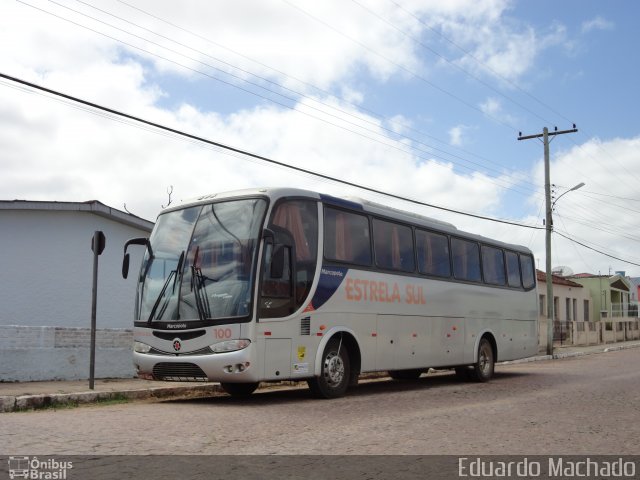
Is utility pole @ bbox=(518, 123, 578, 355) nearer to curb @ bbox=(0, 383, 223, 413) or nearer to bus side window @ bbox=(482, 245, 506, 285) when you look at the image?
bus side window @ bbox=(482, 245, 506, 285)

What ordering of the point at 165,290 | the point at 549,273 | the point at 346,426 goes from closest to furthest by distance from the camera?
the point at 346,426
the point at 165,290
the point at 549,273

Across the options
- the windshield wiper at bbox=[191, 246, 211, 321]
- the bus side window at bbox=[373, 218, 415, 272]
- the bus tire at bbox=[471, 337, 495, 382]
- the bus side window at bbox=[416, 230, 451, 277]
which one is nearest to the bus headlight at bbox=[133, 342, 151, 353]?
the windshield wiper at bbox=[191, 246, 211, 321]

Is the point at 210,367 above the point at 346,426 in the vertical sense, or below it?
above

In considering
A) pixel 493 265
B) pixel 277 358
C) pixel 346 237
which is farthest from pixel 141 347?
pixel 493 265

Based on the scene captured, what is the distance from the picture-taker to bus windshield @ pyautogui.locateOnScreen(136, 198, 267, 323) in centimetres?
1068

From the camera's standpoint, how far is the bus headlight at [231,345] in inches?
410

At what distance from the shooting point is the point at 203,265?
36.1 ft

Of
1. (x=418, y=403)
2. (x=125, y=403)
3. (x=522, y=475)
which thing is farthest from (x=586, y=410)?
(x=125, y=403)

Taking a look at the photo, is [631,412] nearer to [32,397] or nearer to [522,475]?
[522,475]

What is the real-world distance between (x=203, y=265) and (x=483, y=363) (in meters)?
8.97

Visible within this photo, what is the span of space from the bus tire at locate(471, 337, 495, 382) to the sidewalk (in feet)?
21.0

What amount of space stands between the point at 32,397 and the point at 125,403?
142 centimetres

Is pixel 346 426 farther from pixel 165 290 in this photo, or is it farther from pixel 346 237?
pixel 346 237

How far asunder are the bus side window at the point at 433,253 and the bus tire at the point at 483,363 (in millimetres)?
2480
